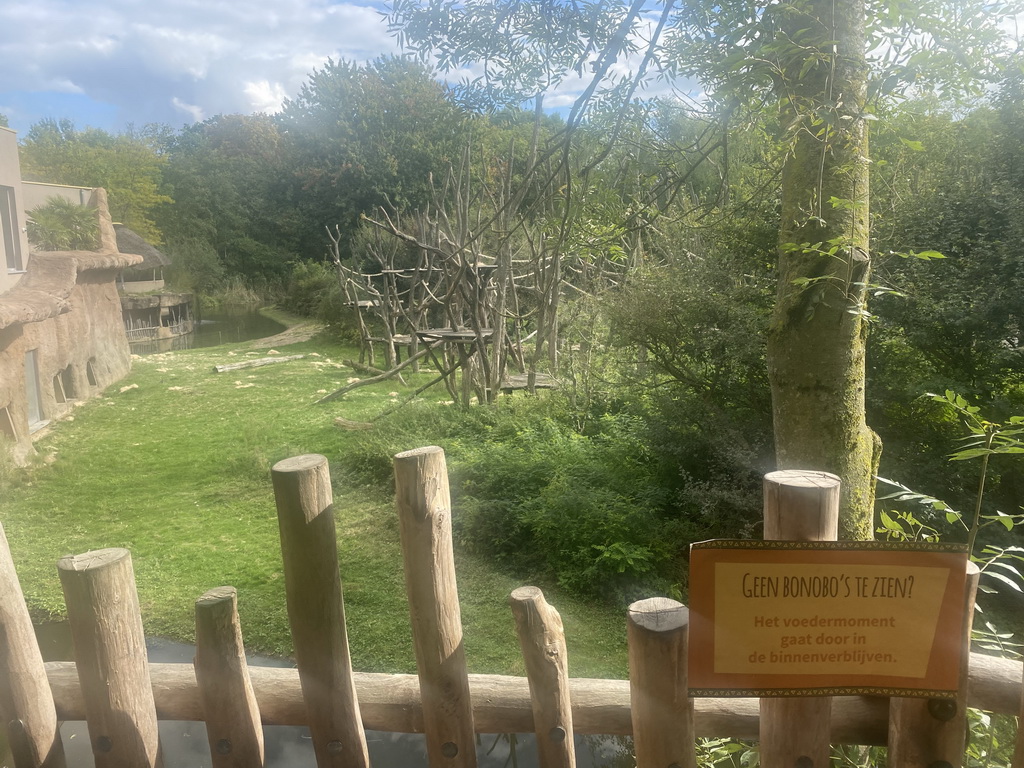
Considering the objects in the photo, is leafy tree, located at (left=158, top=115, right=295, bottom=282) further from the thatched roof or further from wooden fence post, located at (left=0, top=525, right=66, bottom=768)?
wooden fence post, located at (left=0, top=525, right=66, bottom=768)

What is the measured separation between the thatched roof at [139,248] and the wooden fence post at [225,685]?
227 cm

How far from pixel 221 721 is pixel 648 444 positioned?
2.90 meters

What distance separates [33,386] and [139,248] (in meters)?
1.70

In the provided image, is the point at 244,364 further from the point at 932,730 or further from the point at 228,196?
the point at 932,730

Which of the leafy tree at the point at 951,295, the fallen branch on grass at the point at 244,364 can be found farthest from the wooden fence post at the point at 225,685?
the fallen branch on grass at the point at 244,364

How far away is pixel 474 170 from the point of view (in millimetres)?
5566

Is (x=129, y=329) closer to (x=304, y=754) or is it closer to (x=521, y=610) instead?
(x=304, y=754)

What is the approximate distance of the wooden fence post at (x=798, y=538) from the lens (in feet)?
2.88

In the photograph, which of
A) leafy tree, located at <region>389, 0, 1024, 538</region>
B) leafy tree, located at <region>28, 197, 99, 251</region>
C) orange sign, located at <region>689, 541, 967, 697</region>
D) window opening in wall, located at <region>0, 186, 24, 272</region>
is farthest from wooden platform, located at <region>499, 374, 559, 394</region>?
orange sign, located at <region>689, 541, 967, 697</region>

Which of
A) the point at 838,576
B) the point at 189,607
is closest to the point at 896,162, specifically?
the point at 838,576

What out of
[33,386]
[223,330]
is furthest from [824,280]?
[33,386]

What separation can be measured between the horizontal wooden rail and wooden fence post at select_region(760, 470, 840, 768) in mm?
154

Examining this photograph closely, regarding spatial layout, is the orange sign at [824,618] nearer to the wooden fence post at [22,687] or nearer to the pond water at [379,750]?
the wooden fence post at [22,687]

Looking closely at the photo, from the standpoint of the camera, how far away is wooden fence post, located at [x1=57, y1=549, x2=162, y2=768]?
3.33 feet
